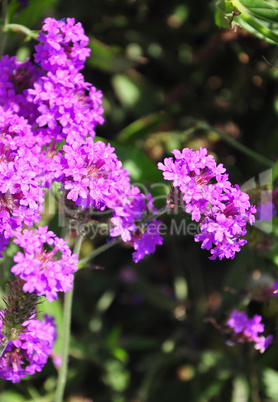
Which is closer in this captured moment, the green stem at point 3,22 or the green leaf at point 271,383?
the green stem at point 3,22

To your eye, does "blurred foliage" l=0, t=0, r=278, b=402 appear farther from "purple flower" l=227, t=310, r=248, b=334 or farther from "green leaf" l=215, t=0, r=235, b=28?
"green leaf" l=215, t=0, r=235, b=28

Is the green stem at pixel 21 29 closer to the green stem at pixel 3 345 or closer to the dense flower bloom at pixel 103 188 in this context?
the dense flower bloom at pixel 103 188

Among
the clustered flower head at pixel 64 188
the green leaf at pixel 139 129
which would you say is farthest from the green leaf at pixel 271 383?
the green leaf at pixel 139 129

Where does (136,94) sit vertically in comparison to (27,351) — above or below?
above

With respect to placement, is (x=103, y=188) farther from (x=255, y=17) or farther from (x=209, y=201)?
(x=255, y=17)

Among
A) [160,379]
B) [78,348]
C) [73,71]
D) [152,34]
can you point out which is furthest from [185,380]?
[152,34]

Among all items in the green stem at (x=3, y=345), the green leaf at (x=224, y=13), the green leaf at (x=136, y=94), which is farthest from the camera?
the green leaf at (x=136, y=94)

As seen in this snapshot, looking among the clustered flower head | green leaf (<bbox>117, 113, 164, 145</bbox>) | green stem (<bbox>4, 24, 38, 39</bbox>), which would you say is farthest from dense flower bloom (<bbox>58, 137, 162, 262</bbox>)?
green leaf (<bbox>117, 113, 164, 145</bbox>)

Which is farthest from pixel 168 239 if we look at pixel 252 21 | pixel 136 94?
pixel 252 21

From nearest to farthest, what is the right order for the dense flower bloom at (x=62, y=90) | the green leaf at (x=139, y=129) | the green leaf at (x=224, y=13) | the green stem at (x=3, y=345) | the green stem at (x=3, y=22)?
the green stem at (x=3, y=345)
the dense flower bloom at (x=62, y=90)
the green leaf at (x=224, y=13)
the green stem at (x=3, y=22)
the green leaf at (x=139, y=129)
